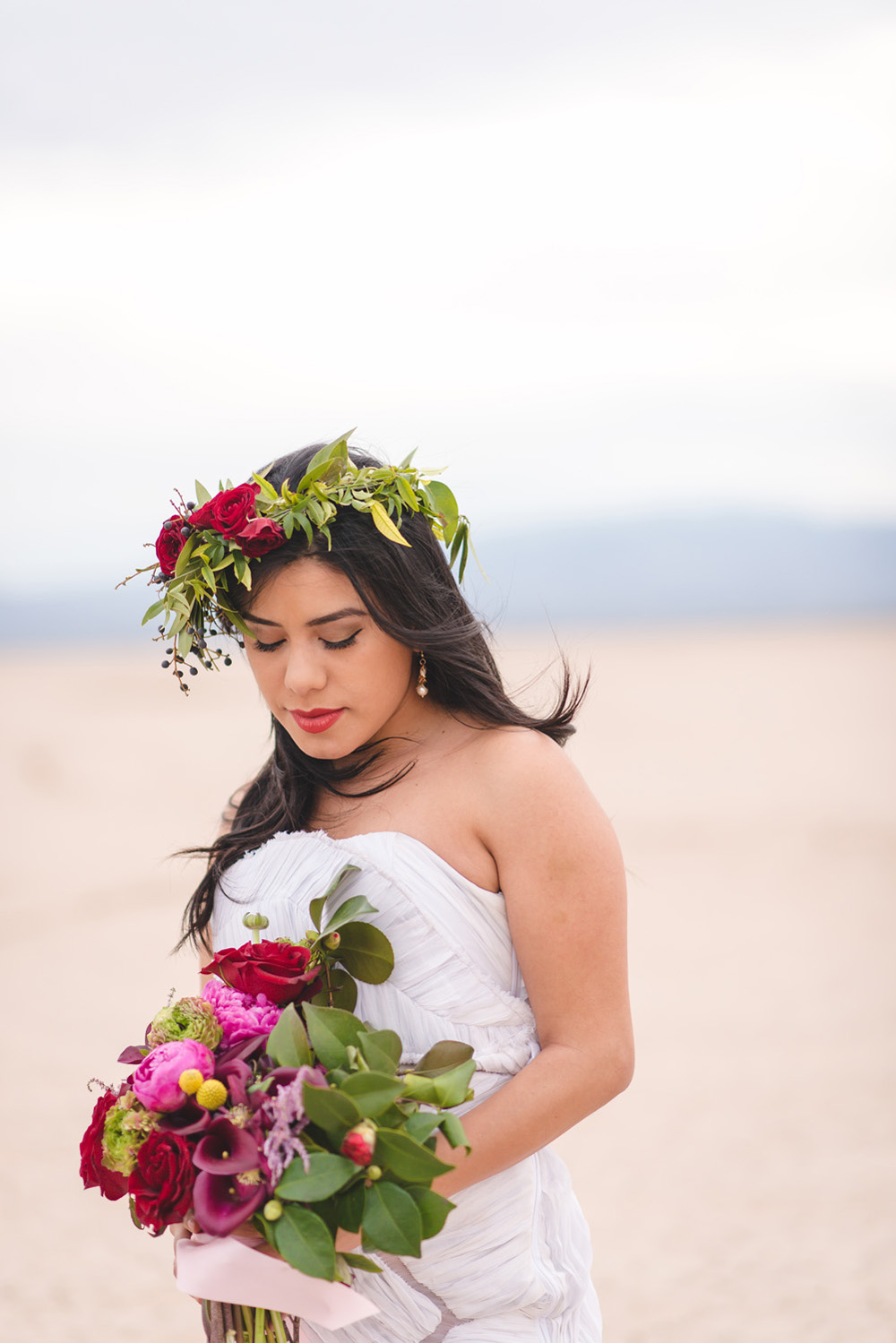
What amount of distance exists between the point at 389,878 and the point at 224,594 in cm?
74

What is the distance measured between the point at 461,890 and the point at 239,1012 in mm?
553

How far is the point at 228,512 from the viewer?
2.63m

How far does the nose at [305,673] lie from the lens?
251 centimetres

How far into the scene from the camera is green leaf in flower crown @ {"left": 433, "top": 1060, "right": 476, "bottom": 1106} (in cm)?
196

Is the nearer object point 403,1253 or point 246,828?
point 403,1253

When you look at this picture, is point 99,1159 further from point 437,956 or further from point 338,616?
point 338,616

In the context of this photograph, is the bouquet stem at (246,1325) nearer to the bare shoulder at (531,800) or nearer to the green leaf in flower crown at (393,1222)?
the green leaf in flower crown at (393,1222)

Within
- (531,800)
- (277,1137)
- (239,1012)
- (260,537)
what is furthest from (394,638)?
(277,1137)

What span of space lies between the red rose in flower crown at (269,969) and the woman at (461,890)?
11.1 inches

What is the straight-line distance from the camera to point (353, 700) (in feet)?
8.50

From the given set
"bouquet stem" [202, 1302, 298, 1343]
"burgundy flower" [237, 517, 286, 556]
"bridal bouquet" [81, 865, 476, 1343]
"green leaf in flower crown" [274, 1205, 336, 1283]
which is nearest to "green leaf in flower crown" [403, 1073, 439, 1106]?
"bridal bouquet" [81, 865, 476, 1343]

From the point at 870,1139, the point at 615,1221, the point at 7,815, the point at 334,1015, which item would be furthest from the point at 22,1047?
the point at 7,815

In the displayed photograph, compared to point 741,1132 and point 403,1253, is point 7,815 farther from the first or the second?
point 403,1253

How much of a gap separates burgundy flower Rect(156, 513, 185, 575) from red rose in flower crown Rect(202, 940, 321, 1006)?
3.17 ft
